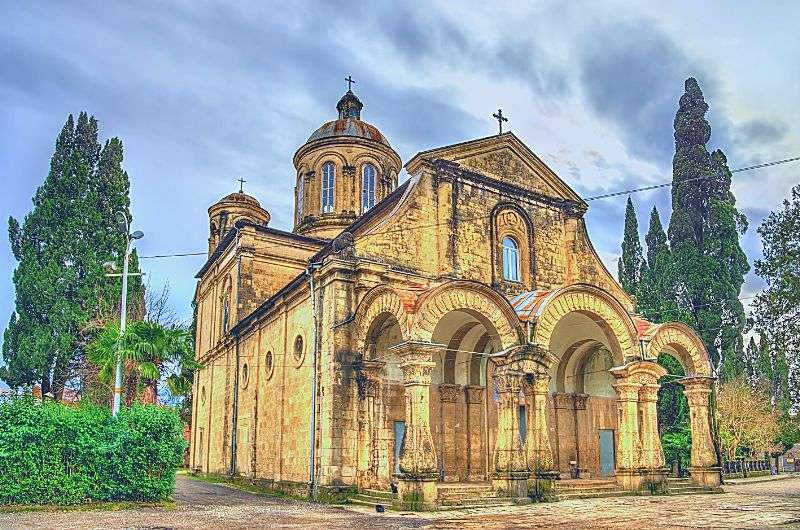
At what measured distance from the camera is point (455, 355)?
23141 millimetres

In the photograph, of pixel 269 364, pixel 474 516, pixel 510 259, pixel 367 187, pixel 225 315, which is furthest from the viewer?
pixel 367 187

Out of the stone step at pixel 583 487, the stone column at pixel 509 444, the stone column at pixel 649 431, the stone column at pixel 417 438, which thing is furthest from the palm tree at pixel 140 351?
the stone column at pixel 649 431

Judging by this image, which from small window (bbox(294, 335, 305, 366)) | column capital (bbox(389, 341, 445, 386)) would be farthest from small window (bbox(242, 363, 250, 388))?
column capital (bbox(389, 341, 445, 386))

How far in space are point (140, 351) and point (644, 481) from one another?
15091mm

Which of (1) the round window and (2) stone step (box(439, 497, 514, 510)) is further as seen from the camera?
(1) the round window

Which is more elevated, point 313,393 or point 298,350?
point 298,350

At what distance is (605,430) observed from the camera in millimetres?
25906

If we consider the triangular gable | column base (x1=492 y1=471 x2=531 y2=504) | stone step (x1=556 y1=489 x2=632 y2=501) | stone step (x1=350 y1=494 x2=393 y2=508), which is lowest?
stone step (x1=556 y1=489 x2=632 y2=501)

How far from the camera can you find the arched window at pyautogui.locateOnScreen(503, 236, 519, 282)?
2394 cm

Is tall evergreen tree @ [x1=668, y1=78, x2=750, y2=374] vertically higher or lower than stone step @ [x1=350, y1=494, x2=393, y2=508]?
higher

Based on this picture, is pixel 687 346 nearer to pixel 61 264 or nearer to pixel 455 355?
pixel 455 355

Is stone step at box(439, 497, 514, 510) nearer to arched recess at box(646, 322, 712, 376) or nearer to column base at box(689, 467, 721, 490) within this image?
arched recess at box(646, 322, 712, 376)

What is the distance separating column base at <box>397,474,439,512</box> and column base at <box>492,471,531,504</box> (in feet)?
7.01

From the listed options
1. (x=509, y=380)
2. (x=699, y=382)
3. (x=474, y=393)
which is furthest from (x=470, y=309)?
(x=699, y=382)
